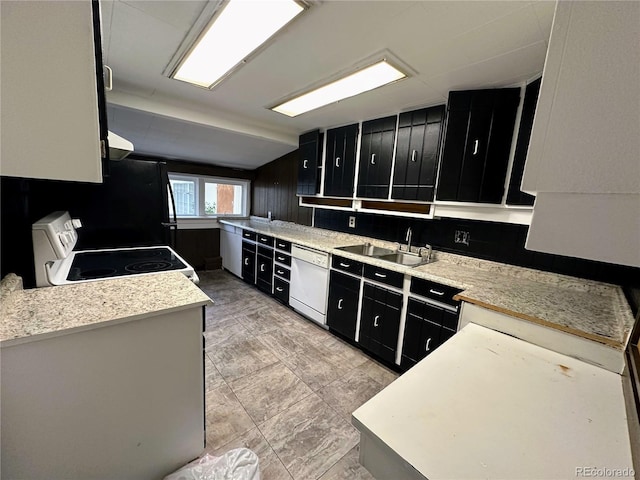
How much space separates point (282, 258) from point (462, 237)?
2.04 metres

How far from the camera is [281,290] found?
11.1 feet

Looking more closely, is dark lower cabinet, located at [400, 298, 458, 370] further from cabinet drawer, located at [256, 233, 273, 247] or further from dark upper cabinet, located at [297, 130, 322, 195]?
cabinet drawer, located at [256, 233, 273, 247]

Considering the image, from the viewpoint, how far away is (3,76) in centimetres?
53

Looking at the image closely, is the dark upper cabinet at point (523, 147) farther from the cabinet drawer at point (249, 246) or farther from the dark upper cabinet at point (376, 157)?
the cabinet drawer at point (249, 246)

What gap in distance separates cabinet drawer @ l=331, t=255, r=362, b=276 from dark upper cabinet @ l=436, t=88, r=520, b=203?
0.96m

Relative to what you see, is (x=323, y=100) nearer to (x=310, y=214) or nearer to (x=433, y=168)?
(x=433, y=168)

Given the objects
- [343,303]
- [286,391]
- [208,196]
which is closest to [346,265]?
[343,303]

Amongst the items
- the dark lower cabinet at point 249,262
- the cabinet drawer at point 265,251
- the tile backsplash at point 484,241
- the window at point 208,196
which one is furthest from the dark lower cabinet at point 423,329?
the window at point 208,196

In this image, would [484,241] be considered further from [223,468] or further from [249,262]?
[249,262]

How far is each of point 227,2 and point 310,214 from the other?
268 centimetres

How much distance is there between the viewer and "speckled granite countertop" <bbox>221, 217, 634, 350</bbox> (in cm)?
120

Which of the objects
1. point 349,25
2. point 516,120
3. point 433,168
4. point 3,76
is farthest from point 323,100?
point 3,76

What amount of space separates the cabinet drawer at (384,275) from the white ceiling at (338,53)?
1431 mm

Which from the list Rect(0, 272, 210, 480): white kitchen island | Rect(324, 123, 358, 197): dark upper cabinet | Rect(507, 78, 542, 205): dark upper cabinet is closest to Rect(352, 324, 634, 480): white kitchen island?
Rect(0, 272, 210, 480): white kitchen island
